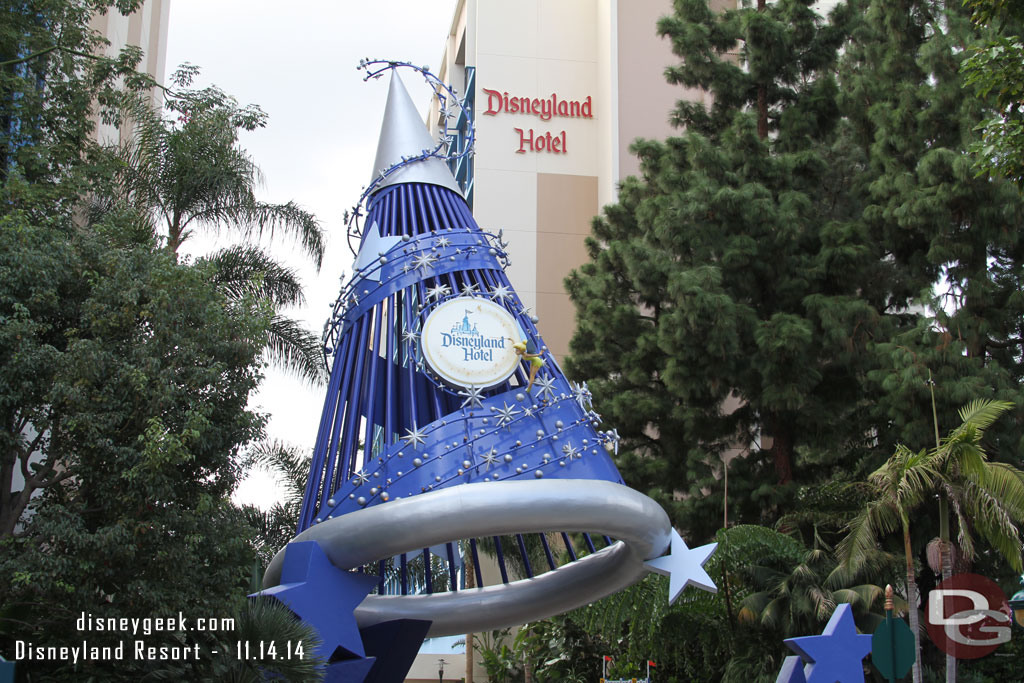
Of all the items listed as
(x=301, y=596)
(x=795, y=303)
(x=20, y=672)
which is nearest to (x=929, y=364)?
(x=795, y=303)

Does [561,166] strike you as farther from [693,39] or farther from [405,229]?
[405,229]

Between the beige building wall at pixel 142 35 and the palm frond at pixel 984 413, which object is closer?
the palm frond at pixel 984 413

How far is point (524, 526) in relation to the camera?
10.6m

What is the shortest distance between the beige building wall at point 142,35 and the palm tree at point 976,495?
19.8m

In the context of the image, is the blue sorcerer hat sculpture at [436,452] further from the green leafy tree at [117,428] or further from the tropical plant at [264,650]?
the green leafy tree at [117,428]

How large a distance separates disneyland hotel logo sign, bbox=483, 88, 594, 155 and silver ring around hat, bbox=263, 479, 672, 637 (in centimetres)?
2448

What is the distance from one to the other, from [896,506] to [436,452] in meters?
8.38

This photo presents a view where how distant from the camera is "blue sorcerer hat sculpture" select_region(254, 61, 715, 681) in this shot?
34.3 ft

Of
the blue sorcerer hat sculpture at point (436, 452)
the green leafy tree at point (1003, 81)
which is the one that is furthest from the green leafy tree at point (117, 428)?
the green leafy tree at point (1003, 81)

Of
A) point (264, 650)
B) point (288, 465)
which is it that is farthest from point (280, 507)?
point (264, 650)

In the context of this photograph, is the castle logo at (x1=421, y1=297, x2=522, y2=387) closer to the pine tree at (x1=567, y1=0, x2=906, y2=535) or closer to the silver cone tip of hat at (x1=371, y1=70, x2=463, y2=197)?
the silver cone tip of hat at (x1=371, y1=70, x2=463, y2=197)

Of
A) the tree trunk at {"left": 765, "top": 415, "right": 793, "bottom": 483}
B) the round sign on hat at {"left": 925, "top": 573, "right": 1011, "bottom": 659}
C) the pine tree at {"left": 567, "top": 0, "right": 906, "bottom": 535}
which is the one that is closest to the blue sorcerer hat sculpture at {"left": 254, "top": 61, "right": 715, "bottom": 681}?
the round sign on hat at {"left": 925, "top": 573, "right": 1011, "bottom": 659}

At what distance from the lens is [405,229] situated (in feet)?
43.6

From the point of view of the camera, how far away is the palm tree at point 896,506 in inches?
617
